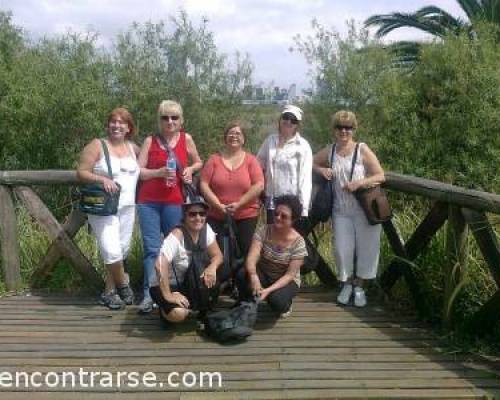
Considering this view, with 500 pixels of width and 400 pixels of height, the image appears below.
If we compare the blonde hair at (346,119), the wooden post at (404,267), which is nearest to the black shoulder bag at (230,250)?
the blonde hair at (346,119)

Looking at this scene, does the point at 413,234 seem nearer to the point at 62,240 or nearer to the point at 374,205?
the point at 374,205

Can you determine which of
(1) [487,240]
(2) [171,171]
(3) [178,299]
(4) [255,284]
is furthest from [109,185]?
(1) [487,240]

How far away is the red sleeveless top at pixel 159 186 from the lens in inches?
180

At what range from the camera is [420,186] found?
179 inches

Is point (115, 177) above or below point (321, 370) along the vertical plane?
above

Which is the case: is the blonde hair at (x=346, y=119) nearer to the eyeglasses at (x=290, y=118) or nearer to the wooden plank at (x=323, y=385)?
the eyeglasses at (x=290, y=118)

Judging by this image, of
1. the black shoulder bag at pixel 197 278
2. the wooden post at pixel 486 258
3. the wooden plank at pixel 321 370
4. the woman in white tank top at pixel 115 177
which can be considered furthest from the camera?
the woman in white tank top at pixel 115 177

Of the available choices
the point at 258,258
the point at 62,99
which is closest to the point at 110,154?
the point at 258,258

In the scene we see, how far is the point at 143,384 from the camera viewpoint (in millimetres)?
3459

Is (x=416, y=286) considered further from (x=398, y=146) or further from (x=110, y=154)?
(x=398, y=146)

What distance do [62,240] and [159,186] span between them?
1.25 m

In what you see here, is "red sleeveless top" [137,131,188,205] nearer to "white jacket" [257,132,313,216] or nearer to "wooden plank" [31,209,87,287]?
"white jacket" [257,132,313,216]

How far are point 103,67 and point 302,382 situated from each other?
26.1ft

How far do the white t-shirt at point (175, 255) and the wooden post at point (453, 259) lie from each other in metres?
1.70
